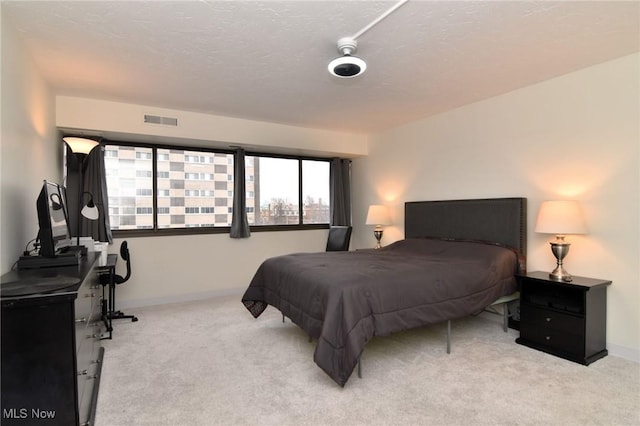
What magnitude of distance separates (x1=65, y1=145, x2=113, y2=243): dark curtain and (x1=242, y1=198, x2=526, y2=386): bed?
2.15 m

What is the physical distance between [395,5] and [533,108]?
223cm

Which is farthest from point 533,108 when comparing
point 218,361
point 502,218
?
point 218,361

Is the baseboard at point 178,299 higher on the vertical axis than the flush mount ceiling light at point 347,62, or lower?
lower

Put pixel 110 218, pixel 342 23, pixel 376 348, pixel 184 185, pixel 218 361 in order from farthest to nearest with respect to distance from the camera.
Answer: pixel 184 185 → pixel 110 218 → pixel 376 348 → pixel 218 361 → pixel 342 23

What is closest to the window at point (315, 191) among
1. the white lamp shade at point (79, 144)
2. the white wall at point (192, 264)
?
the white wall at point (192, 264)

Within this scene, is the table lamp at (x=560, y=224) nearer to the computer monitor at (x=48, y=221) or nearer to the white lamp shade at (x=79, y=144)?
the computer monitor at (x=48, y=221)

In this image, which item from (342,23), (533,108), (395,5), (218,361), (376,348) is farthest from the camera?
(533,108)

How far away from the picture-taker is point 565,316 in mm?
2920

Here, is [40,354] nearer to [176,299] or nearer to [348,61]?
[348,61]

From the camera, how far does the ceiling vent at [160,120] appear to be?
4188 millimetres

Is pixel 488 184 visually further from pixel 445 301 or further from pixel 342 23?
pixel 342 23

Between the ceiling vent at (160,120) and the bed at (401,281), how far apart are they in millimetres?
2246

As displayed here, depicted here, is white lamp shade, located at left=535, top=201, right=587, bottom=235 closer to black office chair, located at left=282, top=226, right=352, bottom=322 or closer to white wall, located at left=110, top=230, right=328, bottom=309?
black office chair, located at left=282, top=226, right=352, bottom=322

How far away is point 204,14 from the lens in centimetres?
226
